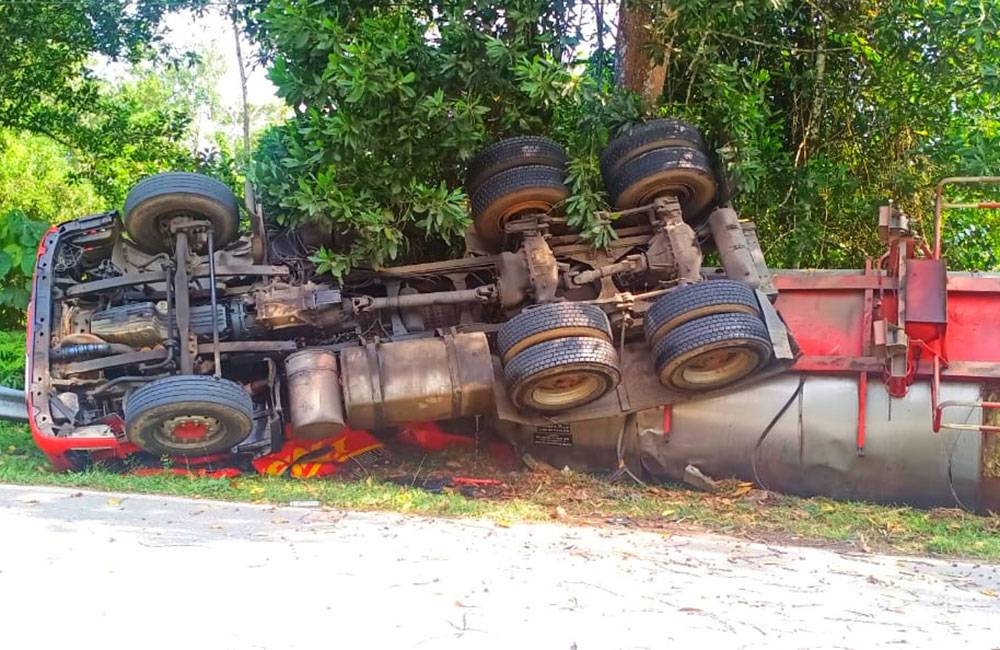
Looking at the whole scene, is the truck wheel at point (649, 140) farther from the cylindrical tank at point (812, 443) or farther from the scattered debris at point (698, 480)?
the scattered debris at point (698, 480)

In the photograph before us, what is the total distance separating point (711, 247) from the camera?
7.02m

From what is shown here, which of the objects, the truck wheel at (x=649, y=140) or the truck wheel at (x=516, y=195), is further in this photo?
the truck wheel at (x=649, y=140)

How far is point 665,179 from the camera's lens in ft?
21.9

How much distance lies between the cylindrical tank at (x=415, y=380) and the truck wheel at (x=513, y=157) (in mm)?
1267

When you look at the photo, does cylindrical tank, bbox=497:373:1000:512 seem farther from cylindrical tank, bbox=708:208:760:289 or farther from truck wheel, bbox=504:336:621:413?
cylindrical tank, bbox=708:208:760:289

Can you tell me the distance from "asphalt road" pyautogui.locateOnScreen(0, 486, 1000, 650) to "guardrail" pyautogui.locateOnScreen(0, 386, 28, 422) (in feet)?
8.44

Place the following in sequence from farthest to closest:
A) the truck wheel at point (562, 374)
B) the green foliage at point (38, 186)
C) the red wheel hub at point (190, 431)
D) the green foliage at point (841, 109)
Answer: the green foliage at point (38, 186), the green foliage at point (841, 109), the truck wheel at point (562, 374), the red wheel hub at point (190, 431)

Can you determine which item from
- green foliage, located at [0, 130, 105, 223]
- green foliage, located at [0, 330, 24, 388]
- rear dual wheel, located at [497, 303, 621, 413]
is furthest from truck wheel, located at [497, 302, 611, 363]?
green foliage, located at [0, 130, 105, 223]

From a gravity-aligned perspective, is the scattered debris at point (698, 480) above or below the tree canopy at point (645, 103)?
below

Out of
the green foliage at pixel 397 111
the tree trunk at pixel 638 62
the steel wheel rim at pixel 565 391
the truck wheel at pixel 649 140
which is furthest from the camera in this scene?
the tree trunk at pixel 638 62

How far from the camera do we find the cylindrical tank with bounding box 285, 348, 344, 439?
5.89 metres

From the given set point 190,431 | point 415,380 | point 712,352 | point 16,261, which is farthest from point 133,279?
point 712,352

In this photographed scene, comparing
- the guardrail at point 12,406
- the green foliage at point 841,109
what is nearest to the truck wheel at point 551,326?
the green foliage at point 841,109

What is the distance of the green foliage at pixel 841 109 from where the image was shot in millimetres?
7582
